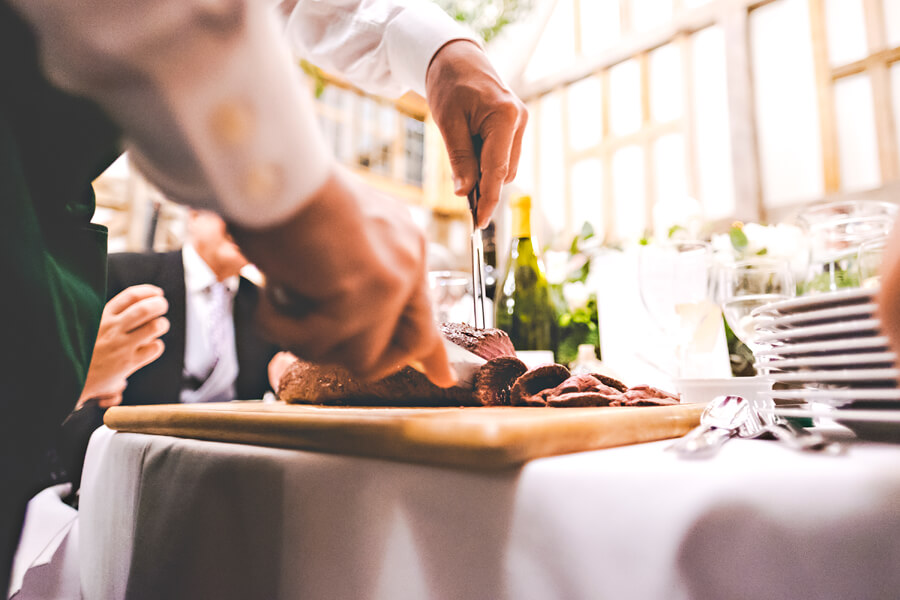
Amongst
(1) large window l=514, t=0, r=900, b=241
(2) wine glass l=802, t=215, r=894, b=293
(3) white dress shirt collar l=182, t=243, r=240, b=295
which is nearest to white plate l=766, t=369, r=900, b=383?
(2) wine glass l=802, t=215, r=894, b=293

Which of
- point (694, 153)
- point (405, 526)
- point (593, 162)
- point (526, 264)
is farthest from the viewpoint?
point (593, 162)

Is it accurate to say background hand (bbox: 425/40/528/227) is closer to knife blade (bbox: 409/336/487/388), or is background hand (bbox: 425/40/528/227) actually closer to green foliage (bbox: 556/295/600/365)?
knife blade (bbox: 409/336/487/388)

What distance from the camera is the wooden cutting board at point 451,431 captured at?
0.32 metres

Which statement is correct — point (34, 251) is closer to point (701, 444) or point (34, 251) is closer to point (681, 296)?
point (701, 444)

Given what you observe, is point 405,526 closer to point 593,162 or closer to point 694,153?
point 694,153

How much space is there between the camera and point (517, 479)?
12.7 inches

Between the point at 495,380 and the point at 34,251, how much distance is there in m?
0.47

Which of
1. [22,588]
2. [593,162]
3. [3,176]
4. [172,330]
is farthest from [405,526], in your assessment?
[593,162]

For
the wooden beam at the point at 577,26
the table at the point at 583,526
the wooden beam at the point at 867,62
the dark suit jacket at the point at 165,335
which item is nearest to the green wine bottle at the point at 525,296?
the dark suit jacket at the point at 165,335

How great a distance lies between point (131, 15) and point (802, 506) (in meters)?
0.42

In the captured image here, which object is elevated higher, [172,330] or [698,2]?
[698,2]

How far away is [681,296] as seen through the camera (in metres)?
0.83

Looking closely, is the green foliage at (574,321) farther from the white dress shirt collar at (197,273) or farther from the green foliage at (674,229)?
the white dress shirt collar at (197,273)

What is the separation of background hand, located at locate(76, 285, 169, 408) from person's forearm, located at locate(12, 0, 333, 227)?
0.62 metres
